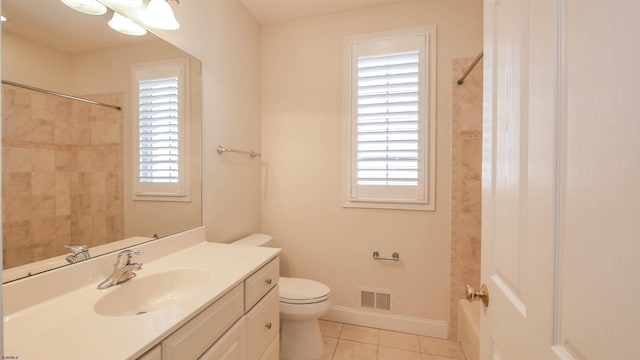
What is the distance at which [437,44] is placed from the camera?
2051 millimetres

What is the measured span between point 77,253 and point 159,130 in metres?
0.69

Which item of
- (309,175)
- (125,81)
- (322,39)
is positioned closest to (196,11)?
(125,81)

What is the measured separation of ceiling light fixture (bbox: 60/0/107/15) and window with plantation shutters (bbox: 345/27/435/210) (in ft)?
5.19

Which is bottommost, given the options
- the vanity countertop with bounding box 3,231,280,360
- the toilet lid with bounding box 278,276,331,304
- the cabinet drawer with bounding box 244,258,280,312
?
the toilet lid with bounding box 278,276,331,304

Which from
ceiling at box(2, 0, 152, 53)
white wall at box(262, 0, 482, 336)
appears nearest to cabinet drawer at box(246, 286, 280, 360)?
white wall at box(262, 0, 482, 336)

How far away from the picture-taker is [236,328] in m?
1.14

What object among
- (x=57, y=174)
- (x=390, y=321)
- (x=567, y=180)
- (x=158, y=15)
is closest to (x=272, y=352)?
(x=390, y=321)

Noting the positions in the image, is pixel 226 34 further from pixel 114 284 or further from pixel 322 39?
pixel 114 284

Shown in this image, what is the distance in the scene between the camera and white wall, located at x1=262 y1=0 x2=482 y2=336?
6.77ft

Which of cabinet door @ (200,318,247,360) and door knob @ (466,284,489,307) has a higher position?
door knob @ (466,284,489,307)

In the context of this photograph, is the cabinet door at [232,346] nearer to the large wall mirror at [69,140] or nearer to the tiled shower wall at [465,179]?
the large wall mirror at [69,140]

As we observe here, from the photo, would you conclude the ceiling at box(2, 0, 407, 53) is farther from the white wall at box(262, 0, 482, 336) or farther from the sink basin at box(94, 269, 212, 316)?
the white wall at box(262, 0, 482, 336)

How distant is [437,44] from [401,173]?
1.00m

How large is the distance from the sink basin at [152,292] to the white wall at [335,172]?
1.22 m
